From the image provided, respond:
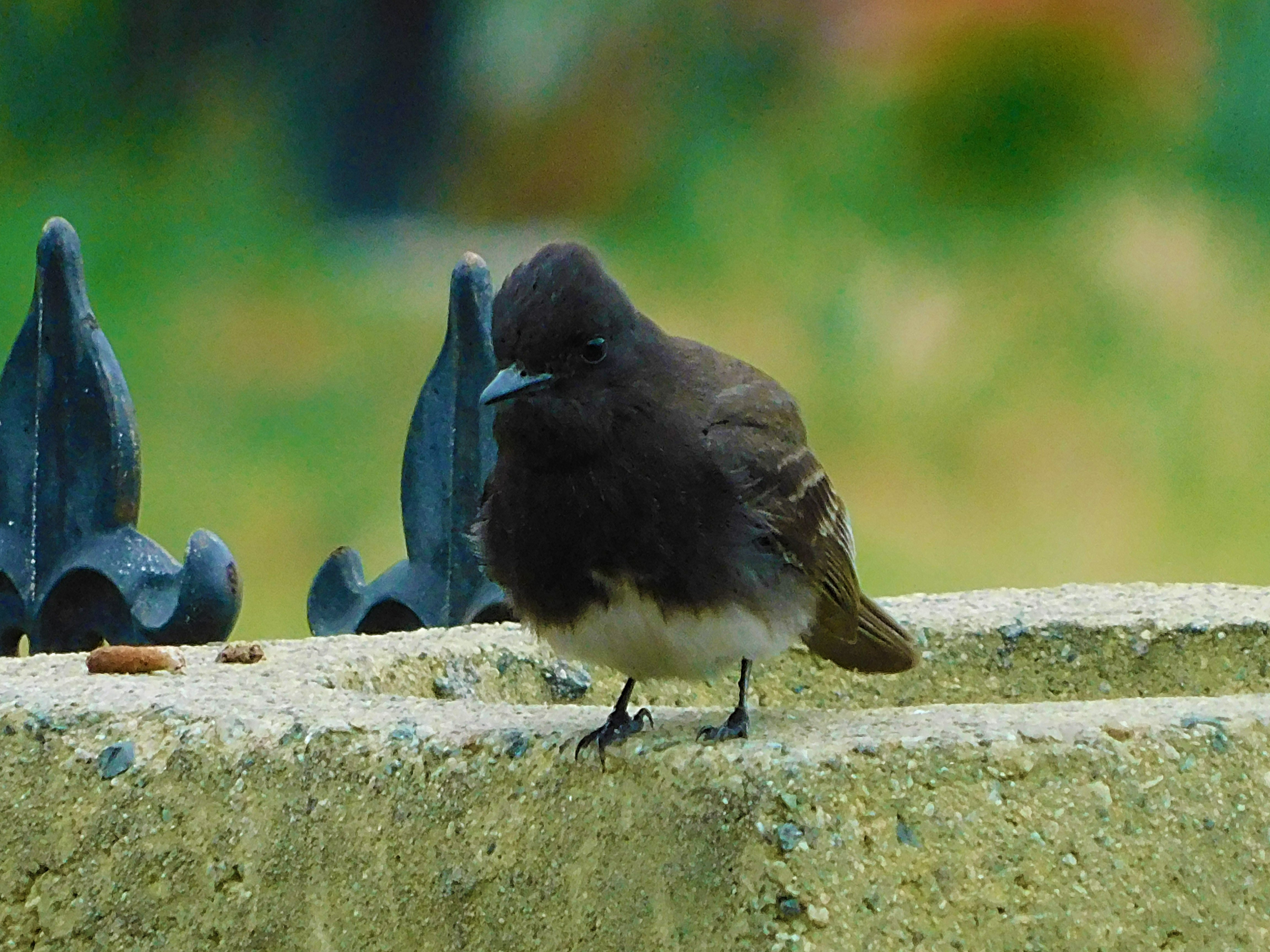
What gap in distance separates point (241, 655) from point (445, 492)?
797 millimetres

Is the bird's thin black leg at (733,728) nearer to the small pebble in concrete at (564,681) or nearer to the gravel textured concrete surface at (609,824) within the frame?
the gravel textured concrete surface at (609,824)

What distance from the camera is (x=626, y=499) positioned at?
1.95 m

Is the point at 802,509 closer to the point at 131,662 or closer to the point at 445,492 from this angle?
the point at 131,662

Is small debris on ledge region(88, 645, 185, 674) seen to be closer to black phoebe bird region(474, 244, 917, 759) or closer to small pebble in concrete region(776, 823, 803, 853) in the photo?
black phoebe bird region(474, 244, 917, 759)

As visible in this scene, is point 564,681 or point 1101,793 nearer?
point 1101,793

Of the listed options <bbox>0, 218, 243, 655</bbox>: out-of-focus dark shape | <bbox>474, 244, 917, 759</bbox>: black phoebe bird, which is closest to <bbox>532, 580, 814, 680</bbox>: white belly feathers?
<bbox>474, 244, 917, 759</bbox>: black phoebe bird

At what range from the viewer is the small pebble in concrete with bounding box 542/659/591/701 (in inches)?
105

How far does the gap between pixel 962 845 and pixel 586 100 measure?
6.38ft

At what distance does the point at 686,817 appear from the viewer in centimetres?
177

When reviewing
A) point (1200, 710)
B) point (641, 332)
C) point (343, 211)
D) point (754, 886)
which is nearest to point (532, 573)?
point (641, 332)

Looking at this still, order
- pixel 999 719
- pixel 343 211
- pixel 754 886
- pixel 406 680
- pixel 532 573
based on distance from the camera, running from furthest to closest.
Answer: pixel 343 211, pixel 406 680, pixel 532 573, pixel 999 719, pixel 754 886

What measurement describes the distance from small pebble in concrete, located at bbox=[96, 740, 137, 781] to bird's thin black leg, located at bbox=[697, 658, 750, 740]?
62 centimetres

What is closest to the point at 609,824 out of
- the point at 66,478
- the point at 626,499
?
the point at 626,499

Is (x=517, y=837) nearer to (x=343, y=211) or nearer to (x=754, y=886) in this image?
(x=754, y=886)
